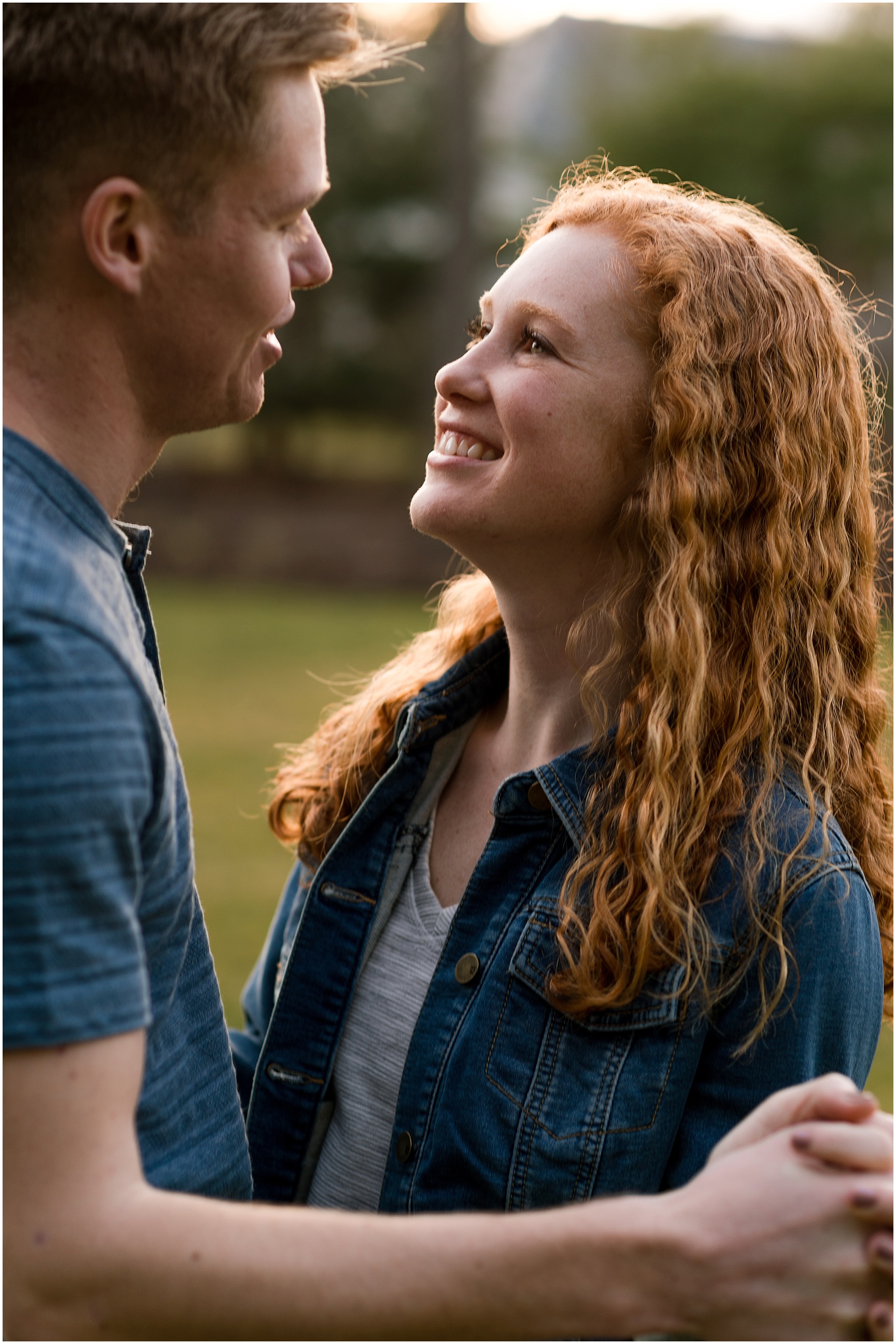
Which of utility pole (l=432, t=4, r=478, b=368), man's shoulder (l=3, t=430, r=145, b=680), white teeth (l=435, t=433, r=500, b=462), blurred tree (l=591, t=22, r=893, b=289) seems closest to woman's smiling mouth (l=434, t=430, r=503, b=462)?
white teeth (l=435, t=433, r=500, b=462)

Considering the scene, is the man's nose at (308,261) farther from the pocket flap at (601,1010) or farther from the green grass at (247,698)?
the green grass at (247,698)

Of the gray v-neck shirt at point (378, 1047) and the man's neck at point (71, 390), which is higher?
the man's neck at point (71, 390)

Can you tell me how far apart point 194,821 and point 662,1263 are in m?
6.07

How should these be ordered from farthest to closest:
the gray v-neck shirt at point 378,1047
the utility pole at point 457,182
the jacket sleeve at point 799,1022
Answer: the utility pole at point 457,182, the gray v-neck shirt at point 378,1047, the jacket sleeve at point 799,1022

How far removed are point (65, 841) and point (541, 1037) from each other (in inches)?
35.9

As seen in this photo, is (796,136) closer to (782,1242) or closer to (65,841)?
(782,1242)

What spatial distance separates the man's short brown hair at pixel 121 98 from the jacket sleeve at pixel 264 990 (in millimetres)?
1288

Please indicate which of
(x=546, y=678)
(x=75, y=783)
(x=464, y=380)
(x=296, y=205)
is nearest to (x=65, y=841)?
(x=75, y=783)

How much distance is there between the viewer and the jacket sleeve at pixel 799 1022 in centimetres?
174

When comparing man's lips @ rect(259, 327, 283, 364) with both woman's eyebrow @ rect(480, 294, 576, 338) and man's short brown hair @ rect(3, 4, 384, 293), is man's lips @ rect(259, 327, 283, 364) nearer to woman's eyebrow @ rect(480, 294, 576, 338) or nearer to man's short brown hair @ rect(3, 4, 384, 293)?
man's short brown hair @ rect(3, 4, 384, 293)

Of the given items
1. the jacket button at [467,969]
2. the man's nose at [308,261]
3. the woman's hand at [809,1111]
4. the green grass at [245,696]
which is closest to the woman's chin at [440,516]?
the man's nose at [308,261]

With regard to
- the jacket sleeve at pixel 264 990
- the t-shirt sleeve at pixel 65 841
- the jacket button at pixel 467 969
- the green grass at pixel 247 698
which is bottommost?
the green grass at pixel 247 698

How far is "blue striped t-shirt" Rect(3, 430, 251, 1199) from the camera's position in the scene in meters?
1.17

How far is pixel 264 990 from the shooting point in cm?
238
